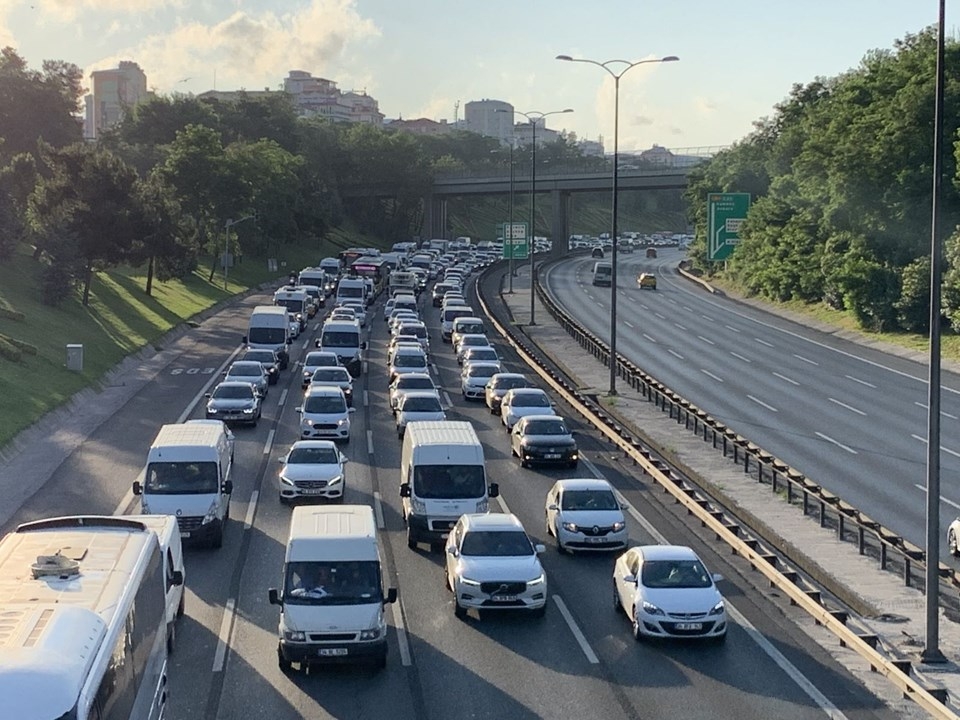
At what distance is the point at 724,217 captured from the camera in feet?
182

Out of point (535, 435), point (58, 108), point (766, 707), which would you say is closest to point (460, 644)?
point (766, 707)

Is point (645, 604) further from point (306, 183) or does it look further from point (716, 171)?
point (306, 183)

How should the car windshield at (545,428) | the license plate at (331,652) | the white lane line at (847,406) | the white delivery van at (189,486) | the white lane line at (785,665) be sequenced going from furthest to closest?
the white lane line at (847,406)
the car windshield at (545,428)
the white delivery van at (189,486)
the license plate at (331,652)
the white lane line at (785,665)

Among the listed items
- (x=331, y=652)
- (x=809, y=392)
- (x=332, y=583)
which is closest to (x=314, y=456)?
(x=332, y=583)

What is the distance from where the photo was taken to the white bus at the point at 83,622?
1073 centimetres

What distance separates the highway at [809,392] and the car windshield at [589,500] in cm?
729

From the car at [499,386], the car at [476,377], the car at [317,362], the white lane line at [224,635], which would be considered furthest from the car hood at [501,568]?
the car at [317,362]

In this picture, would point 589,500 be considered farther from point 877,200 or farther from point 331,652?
point 877,200

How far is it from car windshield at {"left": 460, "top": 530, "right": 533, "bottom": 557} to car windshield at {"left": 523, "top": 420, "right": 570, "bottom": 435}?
13632 mm

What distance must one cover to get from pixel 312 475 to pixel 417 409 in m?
10.3

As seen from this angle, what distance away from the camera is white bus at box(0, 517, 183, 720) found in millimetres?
10727

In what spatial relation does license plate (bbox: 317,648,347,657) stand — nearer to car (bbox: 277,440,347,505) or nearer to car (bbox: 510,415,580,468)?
car (bbox: 277,440,347,505)

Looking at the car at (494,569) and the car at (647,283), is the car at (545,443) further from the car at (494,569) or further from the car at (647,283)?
the car at (647,283)

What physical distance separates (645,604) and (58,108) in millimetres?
89798
